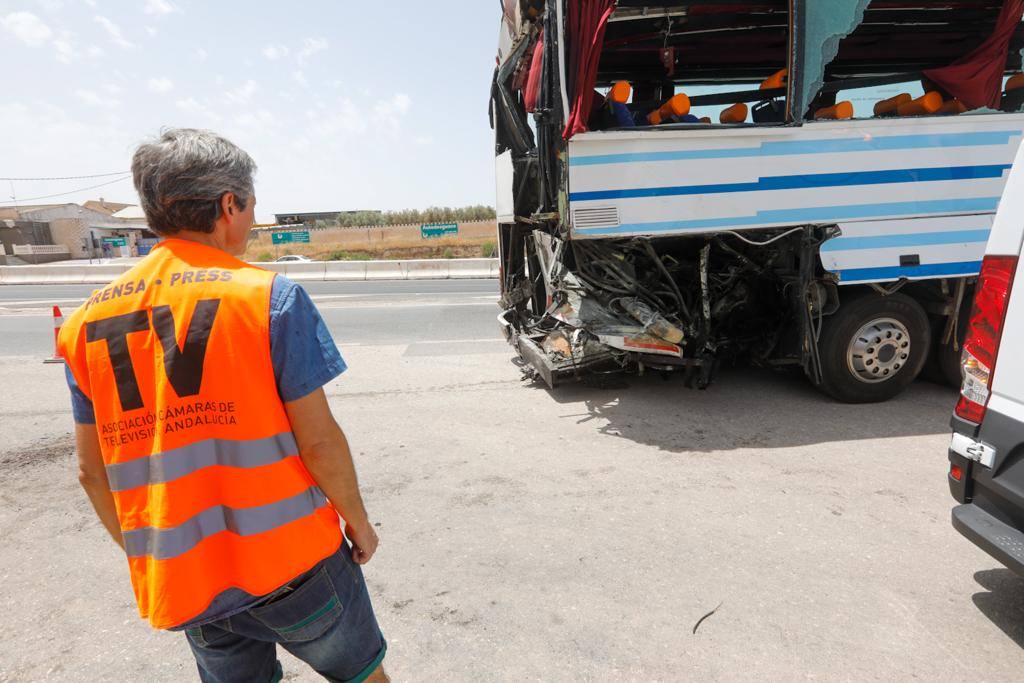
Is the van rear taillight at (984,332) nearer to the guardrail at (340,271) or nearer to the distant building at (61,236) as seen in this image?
the guardrail at (340,271)

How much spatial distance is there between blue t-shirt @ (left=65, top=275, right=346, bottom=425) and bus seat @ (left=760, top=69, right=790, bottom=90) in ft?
15.1

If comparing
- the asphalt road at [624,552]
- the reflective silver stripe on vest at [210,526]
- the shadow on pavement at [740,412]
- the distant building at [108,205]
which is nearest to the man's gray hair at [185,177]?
the reflective silver stripe on vest at [210,526]

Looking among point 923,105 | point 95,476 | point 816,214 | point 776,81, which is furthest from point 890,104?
point 95,476

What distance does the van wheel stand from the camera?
505cm

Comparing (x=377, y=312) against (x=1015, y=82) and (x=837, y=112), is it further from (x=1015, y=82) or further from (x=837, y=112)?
(x=1015, y=82)

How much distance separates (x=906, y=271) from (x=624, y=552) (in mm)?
3612

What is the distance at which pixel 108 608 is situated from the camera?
275 cm

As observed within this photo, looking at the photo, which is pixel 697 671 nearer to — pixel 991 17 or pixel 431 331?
pixel 991 17

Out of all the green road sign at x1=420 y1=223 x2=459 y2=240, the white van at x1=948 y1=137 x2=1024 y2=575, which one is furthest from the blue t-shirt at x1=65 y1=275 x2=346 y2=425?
the green road sign at x1=420 y1=223 x2=459 y2=240

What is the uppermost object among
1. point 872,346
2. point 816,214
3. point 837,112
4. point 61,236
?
point 61,236

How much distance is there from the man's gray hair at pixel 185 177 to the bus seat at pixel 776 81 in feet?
15.0

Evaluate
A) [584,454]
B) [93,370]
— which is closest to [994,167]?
[584,454]

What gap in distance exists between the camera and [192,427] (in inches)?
53.3

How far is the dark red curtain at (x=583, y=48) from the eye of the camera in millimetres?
4352
